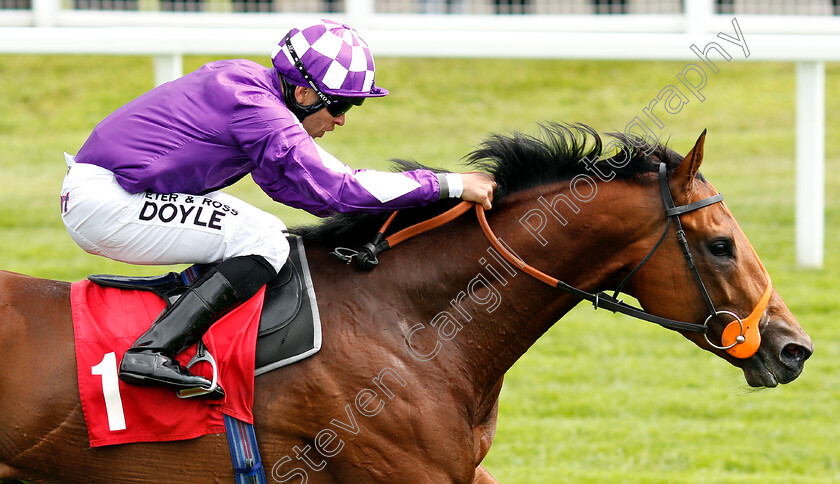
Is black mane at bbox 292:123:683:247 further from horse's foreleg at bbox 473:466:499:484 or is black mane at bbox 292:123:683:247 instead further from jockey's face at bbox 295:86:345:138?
horse's foreleg at bbox 473:466:499:484

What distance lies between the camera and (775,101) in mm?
15102

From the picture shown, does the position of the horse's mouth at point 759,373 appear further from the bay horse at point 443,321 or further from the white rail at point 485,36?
the white rail at point 485,36

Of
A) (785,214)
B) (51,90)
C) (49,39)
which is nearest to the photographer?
(49,39)

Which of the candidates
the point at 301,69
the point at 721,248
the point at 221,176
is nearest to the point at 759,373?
the point at 721,248

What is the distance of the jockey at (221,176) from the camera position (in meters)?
3.06

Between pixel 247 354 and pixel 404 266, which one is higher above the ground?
pixel 404 266

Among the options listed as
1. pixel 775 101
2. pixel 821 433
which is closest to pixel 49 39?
pixel 821 433

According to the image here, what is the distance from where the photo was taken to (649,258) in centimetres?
321

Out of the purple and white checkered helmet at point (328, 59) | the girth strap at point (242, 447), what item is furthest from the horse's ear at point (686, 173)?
the girth strap at point (242, 447)

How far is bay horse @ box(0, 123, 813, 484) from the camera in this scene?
3123 millimetres

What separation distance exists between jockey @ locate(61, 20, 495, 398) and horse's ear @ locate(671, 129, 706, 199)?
0.63 metres

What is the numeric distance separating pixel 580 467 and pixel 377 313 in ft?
9.30

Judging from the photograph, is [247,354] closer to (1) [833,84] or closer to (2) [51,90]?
(2) [51,90]

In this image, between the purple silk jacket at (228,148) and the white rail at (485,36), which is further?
the white rail at (485,36)
